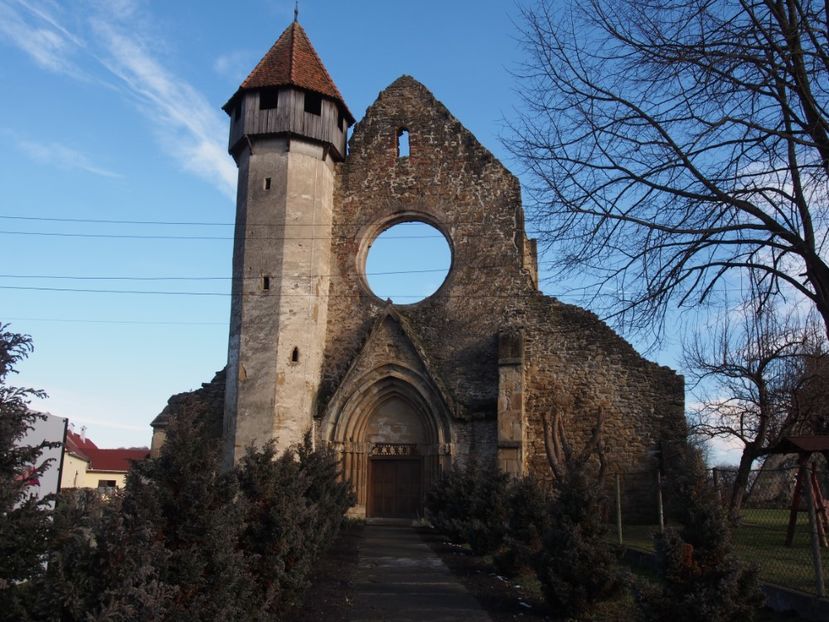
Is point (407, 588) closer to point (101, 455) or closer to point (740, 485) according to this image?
point (740, 485)

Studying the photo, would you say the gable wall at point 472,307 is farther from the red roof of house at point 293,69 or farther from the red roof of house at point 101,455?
the red roof of house at point 101,455

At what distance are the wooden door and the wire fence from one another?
529cm

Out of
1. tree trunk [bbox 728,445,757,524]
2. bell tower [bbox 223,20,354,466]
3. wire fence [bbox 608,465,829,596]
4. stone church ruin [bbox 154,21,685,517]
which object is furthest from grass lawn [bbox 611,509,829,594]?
bell tower [bbox 223,20,354,466]

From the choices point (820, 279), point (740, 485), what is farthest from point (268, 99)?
point (820, 279)

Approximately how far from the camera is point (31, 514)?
494cm

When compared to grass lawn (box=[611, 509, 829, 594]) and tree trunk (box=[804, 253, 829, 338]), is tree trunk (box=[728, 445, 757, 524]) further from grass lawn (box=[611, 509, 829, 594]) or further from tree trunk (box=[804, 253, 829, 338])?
tree trunk (box=[804, 253, 829, 338])

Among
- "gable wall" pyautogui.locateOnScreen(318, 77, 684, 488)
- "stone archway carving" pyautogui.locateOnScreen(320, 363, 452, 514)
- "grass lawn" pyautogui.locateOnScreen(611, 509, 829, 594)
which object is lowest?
"grass lawn" pyautogui.locateOnScreen(611, 509, 829, 594)

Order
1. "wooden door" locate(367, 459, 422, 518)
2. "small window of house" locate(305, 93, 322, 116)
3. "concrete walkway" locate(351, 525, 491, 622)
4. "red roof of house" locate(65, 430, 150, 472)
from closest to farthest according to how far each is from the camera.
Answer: "concrete walkway" locate(351, 525, 491, 622) → "wooden door" locate(367, 459, 422, 518) → "small window of house" locate(305, 93, 322, 116) → "red roof of house" locate(65, 430, 150, 472)

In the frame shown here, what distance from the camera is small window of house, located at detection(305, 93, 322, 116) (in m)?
22.0

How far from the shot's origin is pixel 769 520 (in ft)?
53.6

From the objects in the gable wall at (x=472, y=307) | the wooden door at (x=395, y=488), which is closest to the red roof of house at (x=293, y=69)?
the gable wall at (x=472, y=307)

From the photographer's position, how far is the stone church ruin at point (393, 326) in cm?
1955

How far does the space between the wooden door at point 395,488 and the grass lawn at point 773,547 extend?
5697 millimetres

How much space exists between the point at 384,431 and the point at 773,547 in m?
11.1
